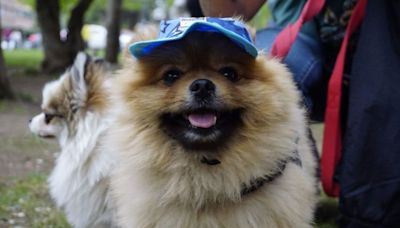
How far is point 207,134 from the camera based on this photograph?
7.18 feet

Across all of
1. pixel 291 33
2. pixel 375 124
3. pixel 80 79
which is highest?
pixel 291 33

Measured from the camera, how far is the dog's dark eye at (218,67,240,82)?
222 centimetres

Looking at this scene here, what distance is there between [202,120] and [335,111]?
1.32 meters

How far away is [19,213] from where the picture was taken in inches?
157

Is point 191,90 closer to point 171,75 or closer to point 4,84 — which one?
point 171,75

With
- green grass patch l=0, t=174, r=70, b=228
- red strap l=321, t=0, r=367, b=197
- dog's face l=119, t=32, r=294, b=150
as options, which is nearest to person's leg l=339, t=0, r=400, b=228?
red strap l=321, t=0, r=367, b=197

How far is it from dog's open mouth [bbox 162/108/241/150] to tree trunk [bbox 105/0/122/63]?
13.5 metres

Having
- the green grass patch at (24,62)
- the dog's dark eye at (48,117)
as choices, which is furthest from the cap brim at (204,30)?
the green grass patch at (24,62)

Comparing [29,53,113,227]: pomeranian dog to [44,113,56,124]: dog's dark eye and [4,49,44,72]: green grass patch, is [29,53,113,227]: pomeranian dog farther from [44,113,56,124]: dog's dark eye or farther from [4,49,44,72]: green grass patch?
[4,49,44,72]: green grass patch

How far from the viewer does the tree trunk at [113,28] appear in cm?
1564

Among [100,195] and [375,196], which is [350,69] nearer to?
[375,196]

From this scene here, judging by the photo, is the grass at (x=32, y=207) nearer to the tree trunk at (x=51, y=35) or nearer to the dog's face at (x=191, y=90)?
the dog's face at (x=191, y=90)

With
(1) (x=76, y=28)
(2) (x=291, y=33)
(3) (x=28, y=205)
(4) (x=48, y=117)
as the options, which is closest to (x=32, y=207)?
(3) (x=28, y=205)

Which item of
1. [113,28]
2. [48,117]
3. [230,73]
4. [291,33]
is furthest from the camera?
[113,28]
